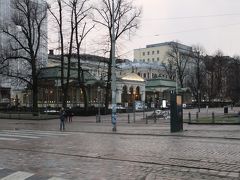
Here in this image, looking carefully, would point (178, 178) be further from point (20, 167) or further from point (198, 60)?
point (198, 60)

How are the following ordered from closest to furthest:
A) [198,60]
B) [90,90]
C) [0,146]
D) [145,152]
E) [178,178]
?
[178,178]
[145,152]
[0,146]
[90,90]
[198,60]

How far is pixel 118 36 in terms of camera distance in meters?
62.4

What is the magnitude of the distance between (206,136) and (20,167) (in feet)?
42.9

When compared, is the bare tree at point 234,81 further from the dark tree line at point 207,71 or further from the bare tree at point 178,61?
the bare tree at point 178,61

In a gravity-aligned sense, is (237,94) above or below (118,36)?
below

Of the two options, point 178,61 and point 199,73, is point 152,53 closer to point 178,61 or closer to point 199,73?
point 178,61

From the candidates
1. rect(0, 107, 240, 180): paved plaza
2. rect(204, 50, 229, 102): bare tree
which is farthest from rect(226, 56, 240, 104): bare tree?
rect(0, 107, 240, 180): paved plaza

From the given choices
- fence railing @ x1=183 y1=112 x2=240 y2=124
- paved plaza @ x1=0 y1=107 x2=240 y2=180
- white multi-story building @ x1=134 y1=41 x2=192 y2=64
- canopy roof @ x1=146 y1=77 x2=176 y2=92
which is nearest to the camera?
paved plaza @ x1=0 y1=107 x2=240 y2=180

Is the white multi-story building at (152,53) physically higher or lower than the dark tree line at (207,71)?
higher

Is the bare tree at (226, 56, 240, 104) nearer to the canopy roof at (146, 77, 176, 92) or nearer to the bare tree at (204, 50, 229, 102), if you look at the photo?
the bare tree at (204, 50, 229, 102)

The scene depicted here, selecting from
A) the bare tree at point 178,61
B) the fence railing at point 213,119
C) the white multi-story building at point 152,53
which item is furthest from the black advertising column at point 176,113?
the white multi-story building at point 152,53

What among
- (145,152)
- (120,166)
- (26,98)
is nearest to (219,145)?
(145,152)

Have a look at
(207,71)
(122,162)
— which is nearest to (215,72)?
Result: (207,71)

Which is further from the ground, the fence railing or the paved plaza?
the fence railing
